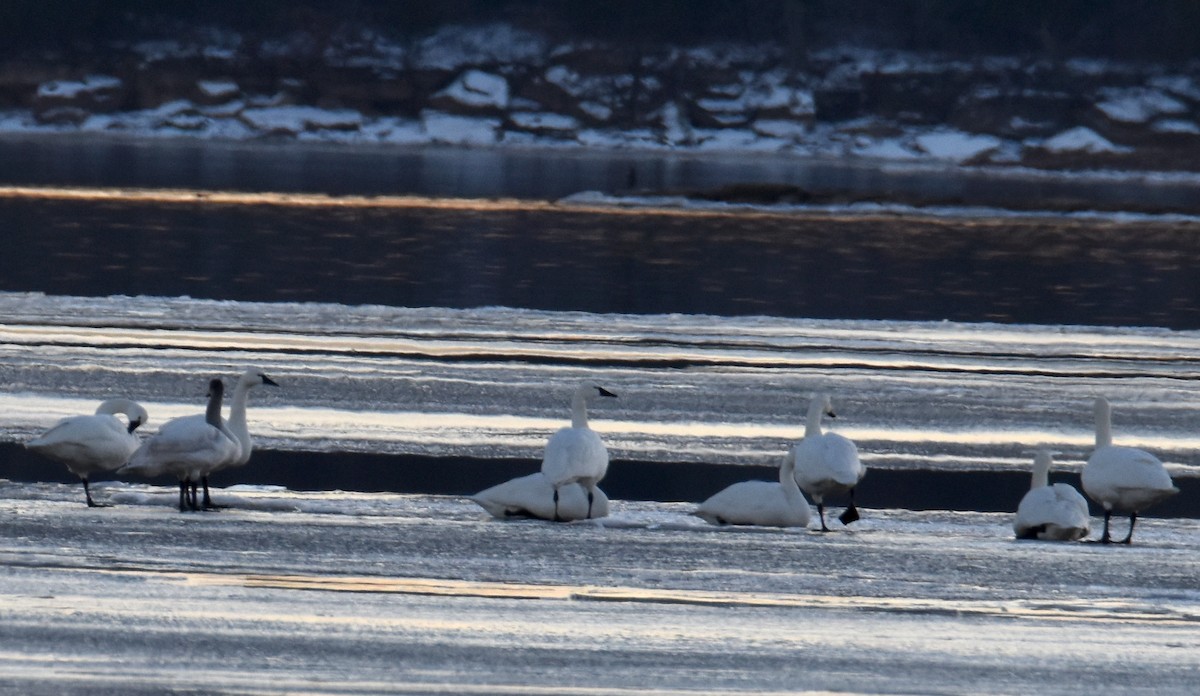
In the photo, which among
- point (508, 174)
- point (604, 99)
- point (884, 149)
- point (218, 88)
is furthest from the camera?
point (218, 88)

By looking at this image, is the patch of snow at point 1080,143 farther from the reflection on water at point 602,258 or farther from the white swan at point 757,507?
the white swan at point 757,507

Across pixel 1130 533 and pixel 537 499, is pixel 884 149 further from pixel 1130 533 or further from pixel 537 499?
pixel 537 499

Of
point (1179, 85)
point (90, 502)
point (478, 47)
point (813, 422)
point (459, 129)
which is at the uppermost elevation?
point (478, 47)

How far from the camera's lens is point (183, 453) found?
31.7ft

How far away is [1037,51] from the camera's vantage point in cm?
9175

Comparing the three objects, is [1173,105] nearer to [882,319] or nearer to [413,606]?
[882,319]

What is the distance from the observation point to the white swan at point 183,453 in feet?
31.7

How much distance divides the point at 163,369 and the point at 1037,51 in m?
81.9

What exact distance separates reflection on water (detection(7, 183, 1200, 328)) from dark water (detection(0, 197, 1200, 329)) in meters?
0.04

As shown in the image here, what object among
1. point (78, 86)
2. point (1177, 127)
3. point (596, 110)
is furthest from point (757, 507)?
point (78, 86)

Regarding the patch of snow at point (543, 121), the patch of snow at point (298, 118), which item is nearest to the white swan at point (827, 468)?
the patch of snow at point (543, 121)

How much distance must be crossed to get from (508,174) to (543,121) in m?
26.1

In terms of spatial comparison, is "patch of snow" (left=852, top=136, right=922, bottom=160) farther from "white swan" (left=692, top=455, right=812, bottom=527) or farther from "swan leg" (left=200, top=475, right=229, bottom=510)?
"swan leg" (left=200, top=475, right=229, bottom=510)

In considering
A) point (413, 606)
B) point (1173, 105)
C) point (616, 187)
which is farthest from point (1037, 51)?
point (413, 606)
